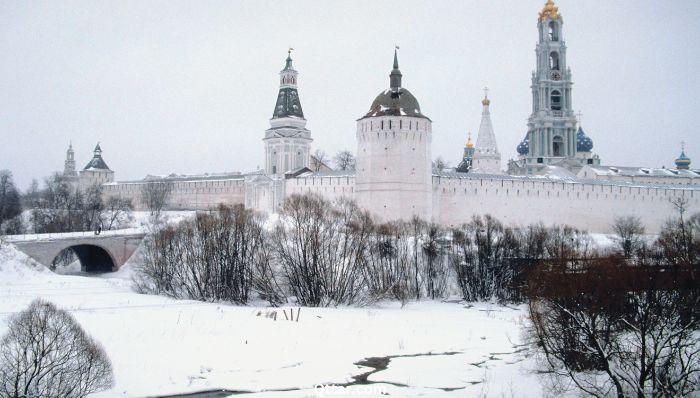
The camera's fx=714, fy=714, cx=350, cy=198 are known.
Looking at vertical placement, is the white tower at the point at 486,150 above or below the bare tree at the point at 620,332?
above

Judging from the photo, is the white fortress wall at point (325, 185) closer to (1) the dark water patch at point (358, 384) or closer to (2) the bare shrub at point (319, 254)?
(2) the bare shrub at point (319, 254)

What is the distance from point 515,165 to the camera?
61.2 metres

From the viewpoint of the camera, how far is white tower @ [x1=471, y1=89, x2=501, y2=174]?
51.3 meters

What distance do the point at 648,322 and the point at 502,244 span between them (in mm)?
16648

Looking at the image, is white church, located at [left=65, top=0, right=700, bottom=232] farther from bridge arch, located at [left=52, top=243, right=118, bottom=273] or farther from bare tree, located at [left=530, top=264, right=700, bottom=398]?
bare tree, located at [left=530, top=264, right=700, bottom=398]

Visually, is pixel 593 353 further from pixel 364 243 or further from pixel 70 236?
pixel 70 236

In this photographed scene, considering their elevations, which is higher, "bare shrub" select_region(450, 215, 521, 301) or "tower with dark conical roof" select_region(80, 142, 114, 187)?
"tower with dark conical roof" select_region(80, 142, 114, 187)

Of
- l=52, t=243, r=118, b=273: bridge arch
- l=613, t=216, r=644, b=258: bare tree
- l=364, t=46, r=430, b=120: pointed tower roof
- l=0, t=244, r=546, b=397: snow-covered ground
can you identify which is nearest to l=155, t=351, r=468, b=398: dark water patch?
l=0, t=244, r=546, b=397: snow-covered ground

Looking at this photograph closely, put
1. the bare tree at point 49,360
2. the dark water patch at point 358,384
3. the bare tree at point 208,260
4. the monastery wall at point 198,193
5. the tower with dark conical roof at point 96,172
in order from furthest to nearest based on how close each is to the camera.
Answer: the tower with dark conical roof at point 96,172
the monastery wall at point 198,193
the bare tree at point 208,260
the dark water patch at point 358,384
the bare tree at point 49,360

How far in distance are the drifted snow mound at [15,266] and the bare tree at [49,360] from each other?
1271cm

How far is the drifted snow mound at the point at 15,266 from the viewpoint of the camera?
2280 cm

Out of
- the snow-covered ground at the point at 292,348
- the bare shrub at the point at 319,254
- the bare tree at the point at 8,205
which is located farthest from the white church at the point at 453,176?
the snow-covered ground at the point at 292,348

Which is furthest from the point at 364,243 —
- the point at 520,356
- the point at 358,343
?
the point at 520,356

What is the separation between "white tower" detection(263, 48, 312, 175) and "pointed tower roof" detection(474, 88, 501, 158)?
13.0m
